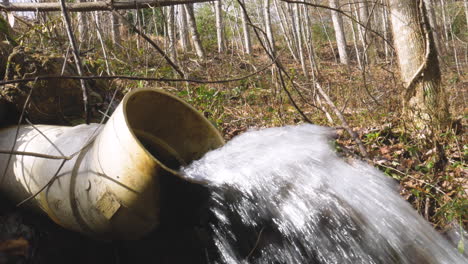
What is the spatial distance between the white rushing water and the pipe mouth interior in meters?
0.41

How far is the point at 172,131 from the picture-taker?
2.75 meters

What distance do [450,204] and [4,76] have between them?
3813 millimetres

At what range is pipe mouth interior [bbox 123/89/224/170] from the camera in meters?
2.51

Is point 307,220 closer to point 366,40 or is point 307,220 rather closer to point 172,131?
point 172,131

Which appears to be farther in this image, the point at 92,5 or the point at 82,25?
the point at 82,25

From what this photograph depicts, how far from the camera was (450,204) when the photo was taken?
2287mm

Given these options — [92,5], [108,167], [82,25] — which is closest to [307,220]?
[108,167]

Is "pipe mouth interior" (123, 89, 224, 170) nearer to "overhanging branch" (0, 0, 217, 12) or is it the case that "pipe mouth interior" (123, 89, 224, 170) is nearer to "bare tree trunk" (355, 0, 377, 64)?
"overhanging branch" (0, 0, 217, 12)

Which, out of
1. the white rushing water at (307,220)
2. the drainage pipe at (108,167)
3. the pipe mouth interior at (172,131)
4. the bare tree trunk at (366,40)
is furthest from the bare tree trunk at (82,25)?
the bare tree trunk at (366,40)

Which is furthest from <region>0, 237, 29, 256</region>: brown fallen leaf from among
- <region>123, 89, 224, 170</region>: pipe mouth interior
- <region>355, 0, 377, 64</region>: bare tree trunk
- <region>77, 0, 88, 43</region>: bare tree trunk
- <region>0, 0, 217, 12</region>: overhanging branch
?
<region>355, 0, 377, 64</region>: bare tree trunk

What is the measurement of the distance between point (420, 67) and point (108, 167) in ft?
9.01

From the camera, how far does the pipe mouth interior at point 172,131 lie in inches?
98.8

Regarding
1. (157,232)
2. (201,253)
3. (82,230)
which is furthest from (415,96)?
(82,230)

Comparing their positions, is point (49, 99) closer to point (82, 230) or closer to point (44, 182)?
point (44, 182)
